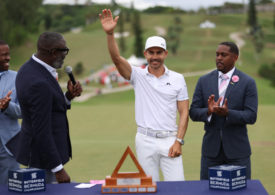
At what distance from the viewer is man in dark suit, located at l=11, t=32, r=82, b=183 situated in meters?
4.32

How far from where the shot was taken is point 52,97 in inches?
173

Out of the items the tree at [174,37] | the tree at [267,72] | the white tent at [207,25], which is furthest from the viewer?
the white tent at [207,25]

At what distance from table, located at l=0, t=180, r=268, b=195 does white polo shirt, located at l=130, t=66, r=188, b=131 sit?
987mm

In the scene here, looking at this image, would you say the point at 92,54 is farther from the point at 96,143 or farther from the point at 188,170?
the point at 188,170

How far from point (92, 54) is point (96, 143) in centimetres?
4816

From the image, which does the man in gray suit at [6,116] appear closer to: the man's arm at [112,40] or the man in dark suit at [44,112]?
the man in dark suit at [44,112]

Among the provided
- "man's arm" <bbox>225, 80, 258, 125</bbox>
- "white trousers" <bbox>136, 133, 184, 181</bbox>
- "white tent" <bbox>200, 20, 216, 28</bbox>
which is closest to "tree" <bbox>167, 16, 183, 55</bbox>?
"white tent" <bbox>200, 20, 216, 28</bbox>

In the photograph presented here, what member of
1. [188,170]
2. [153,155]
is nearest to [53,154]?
[153,155]

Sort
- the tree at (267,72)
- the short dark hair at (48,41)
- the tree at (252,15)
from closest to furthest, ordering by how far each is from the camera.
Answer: the short dark hair at (48,41), the tree at (267,72), the tree at (252,15)

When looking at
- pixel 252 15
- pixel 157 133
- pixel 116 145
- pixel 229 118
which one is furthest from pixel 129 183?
pixel 252 15

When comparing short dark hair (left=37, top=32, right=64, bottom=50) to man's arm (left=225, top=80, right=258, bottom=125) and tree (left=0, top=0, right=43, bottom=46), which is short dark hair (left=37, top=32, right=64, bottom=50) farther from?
tree (left=0, top=0, right=43, bottom=46)

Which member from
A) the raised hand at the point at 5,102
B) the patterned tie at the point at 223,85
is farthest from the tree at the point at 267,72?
the raised hand at the point at 5,102

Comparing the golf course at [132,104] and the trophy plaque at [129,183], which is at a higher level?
the trophy plaque at [129,183]

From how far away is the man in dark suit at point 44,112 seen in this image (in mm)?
4320
